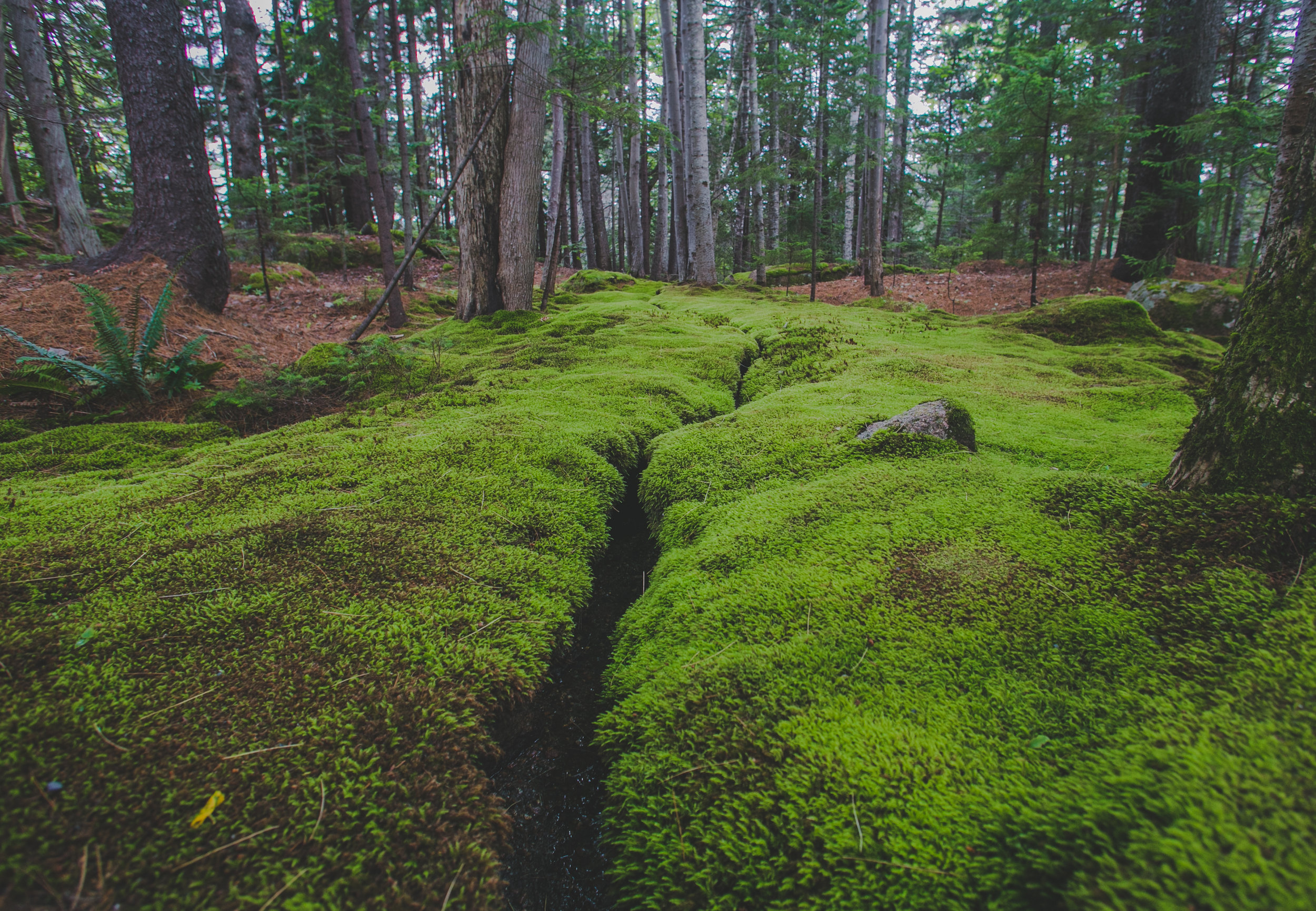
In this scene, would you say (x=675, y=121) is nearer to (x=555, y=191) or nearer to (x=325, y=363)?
(x=555, y=191)

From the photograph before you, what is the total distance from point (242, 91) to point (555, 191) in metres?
13.5

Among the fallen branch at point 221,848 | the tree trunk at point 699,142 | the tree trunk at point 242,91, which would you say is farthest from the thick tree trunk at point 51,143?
the fallen branch at point 221,848

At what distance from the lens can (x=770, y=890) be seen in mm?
1020

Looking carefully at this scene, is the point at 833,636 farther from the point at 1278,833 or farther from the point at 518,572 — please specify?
the point at 518,572

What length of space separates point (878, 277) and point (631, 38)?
1293 centimetres

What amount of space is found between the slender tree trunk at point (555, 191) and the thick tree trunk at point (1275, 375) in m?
7.78

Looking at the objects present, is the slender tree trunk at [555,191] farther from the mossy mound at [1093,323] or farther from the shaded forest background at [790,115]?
the mossy mound at [1093,323]

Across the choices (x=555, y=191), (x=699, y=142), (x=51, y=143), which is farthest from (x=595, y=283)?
(x=51, y=143)

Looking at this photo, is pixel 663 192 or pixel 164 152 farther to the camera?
pixel 663 192

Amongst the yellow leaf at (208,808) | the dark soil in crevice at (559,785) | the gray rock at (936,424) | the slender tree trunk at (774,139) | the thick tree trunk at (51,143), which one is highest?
the slender tree trunk at (774,139)

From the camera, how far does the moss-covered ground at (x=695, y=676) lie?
95cm

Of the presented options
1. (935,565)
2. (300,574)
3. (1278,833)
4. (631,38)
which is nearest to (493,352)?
(300,574)

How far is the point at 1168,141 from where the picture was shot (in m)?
11.2

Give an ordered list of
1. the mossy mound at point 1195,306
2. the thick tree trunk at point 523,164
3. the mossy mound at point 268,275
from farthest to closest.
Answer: the mossy mound at point 268,275
the mossy mound at point 1195,306
the thick tree trunk at point 523,164
